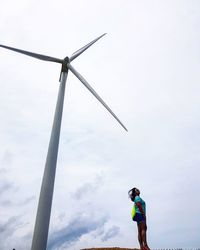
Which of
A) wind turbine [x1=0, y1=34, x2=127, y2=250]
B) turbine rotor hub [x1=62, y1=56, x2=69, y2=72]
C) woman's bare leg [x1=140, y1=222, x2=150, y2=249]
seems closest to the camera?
wind turbine [x1=0, y1=34, x2=127, y2=250]

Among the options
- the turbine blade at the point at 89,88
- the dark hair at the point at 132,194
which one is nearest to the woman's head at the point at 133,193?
the dark hair at the point at 132,194

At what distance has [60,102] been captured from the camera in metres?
18.7

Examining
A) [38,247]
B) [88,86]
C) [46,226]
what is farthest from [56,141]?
[88,86]

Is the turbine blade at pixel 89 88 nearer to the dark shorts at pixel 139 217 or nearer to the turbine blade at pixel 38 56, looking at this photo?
the turbine blade at pixel 38 56

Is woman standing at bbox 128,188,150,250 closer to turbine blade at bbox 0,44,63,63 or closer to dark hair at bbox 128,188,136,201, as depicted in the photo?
dark hair at bbox 128,188,136,201

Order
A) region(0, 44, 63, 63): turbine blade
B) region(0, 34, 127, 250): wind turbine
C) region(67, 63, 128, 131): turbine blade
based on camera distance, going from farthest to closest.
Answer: region(67, 63, 128, 131): turbine blade < region(0, 44, 63, 63): turbine blade < region(0, 34, 127, 250): wind turbine

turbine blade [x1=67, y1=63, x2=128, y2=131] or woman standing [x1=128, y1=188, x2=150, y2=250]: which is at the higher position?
turbine blade [x1=67, y1=63, x2=128, y2=131]

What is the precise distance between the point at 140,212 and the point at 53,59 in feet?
51.7

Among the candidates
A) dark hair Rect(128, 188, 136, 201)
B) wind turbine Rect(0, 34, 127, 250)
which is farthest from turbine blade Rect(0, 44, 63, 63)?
dark hair Rect(128, 188, 136, 201)

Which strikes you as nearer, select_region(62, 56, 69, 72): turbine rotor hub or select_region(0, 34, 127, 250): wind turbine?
select_region(0, 34, 127, 250): wind turbine

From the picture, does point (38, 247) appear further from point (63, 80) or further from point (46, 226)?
point (63, 80)

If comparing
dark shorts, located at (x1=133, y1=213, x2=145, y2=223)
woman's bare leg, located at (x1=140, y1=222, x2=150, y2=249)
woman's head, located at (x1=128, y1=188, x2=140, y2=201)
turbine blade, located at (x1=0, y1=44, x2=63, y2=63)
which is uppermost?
turbine blade, located at (x1=0, y1=44, x2=63, y2=63)

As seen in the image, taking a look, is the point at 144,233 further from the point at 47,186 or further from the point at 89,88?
the point at 89,88

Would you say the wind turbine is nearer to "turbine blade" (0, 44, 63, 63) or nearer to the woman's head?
"turbine blade" (0, 44, 63, 63)
